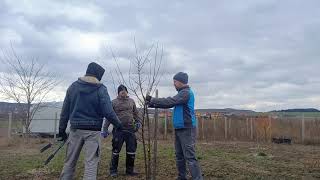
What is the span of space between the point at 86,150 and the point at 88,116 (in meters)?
0.45

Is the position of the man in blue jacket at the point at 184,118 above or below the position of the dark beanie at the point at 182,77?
below

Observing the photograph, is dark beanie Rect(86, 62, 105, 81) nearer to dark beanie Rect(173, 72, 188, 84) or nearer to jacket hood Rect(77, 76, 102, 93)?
jacket hood Rect(77, 76, 102, 93)

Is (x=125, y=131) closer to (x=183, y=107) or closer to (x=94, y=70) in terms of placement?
(x=183, y=107)

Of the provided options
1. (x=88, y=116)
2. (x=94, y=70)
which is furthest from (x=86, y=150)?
(x=94, y=70)

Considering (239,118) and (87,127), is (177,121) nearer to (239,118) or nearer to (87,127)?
(87,127)

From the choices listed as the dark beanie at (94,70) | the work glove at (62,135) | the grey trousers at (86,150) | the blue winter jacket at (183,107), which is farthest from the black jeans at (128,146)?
the dark beanie at (94,70)

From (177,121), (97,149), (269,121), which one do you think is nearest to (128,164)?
(177,121)

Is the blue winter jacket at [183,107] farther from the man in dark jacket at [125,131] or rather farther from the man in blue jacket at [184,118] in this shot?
the man in dark jacket at [125,131]

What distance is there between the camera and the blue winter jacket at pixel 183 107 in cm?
684

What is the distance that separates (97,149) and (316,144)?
1735cm

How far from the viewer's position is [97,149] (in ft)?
19.5

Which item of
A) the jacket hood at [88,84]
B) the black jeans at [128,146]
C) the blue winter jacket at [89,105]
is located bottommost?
the black jeans at [128,146]

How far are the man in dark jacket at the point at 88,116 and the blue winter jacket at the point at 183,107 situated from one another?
112 cm

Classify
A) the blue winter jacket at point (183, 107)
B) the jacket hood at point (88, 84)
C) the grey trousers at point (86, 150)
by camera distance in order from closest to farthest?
the grey trousers at point (86, 150)
the jacket hood at point (88, 84)
the blue winter jacket at point (183, 107)
